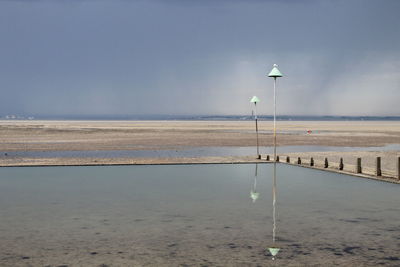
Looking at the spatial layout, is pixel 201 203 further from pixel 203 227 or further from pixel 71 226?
pixel 71 226

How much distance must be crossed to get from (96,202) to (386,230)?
981 centimetres

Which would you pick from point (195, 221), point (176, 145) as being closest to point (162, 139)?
point (176, 145)

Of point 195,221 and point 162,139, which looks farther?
point 162,139

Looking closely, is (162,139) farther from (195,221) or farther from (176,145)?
(195,221)

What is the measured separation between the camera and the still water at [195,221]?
1050 centimetres

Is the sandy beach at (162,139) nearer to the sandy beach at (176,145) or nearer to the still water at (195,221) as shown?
the sandy beach at (176,145)

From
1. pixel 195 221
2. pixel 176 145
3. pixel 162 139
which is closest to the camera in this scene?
pixel 195 221

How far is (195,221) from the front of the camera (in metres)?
13.9

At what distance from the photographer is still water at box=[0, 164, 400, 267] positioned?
10500 mm

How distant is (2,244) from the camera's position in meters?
11.5

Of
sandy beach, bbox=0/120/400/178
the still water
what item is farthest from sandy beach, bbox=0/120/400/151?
the still water

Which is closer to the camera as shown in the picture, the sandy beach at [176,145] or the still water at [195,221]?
the still water at [195,221]

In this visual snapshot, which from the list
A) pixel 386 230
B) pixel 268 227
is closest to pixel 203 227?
pixel 268 227

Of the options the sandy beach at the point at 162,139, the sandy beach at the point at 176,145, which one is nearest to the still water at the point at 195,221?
the sandy beach at the point at 176,145
